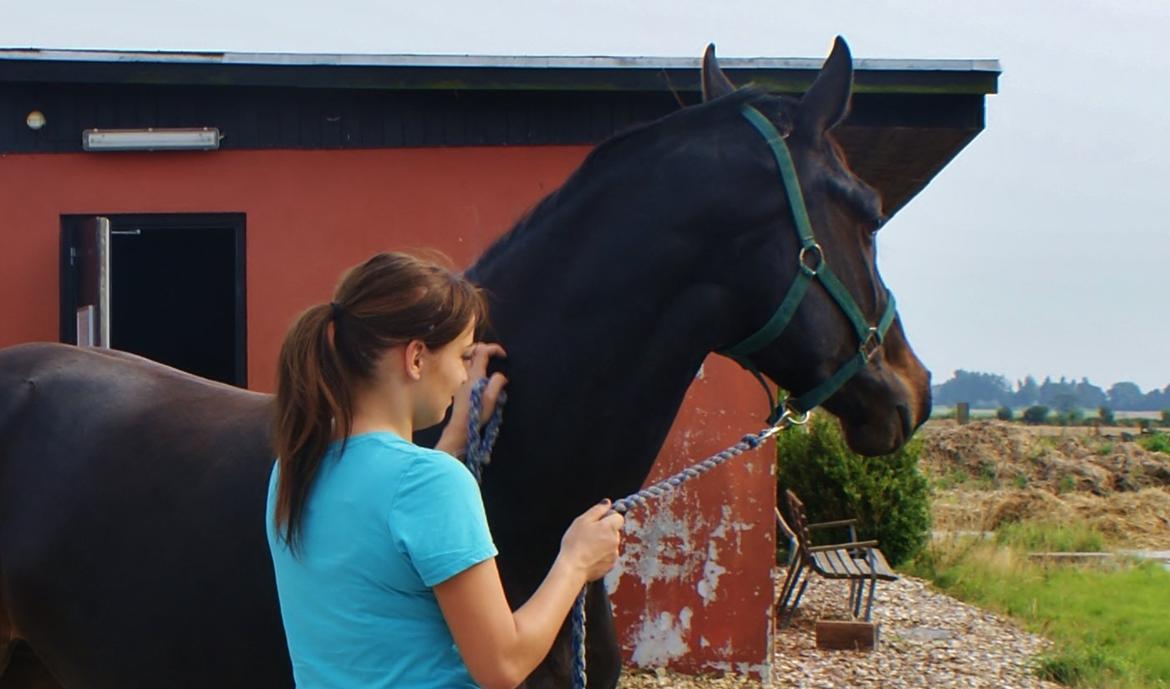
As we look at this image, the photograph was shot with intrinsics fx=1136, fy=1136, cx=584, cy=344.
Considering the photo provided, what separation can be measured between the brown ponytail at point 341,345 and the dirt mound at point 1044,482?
44.6 ft

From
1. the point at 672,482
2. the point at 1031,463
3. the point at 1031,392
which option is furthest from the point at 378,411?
the point at 1031,392

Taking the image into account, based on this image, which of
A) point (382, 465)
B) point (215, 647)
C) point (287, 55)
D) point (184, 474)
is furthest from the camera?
point (287, 55)

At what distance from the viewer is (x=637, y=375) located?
2225mm

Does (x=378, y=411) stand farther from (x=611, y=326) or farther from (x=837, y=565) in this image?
(x=837, y=565)

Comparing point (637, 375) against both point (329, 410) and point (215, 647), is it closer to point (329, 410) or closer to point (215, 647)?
point (329, 410)

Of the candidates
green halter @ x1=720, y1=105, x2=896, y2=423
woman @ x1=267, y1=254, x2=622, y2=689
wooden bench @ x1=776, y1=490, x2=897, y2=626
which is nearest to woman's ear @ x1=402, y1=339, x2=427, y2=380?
woman @ x1=267, y1=254, x2=622, y2=689

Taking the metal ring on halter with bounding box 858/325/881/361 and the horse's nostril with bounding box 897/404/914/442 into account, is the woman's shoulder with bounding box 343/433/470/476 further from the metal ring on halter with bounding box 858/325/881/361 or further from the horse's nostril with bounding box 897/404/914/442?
the horse's nostril with bounding box 897/404/914/442

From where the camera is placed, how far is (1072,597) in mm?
10094

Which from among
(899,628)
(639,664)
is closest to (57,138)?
(639,664)

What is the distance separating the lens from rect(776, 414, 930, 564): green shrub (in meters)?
10.6

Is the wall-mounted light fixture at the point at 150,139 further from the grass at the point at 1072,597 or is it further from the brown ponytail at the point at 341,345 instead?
the grass at the point at 1072,597

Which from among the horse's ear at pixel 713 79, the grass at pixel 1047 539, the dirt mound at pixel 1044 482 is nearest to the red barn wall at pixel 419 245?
the horse's ear at pixel 713 79

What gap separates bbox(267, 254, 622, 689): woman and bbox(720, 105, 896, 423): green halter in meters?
0.79

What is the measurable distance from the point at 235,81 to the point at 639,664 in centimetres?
402
